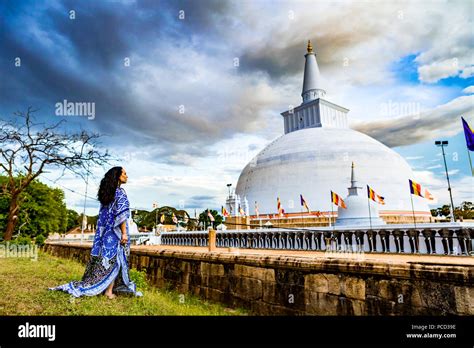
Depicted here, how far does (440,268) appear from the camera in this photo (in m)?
2.71

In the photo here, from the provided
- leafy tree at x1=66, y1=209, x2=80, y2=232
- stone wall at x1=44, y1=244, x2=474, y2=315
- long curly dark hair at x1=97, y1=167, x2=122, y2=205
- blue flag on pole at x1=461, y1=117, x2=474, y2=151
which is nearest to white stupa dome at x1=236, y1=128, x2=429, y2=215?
blue flag on pole at x1=461, y1=117, x2=474, y2=151

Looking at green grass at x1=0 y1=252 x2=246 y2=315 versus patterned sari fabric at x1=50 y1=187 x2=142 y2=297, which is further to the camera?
patterned sari fabric at x1=50 y1=187 x2=142 y2=297

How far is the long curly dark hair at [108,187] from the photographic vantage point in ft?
15.0

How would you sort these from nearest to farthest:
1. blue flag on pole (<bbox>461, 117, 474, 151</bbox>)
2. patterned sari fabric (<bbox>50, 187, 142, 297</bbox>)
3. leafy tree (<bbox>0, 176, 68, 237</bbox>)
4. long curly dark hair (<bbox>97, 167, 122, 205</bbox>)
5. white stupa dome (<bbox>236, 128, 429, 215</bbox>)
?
patterned sari fabric (<bbox>50, 187, 142, 297</bbox>) → long curly dark hair (<bbox>97, 167, 122, 205</bbox>) → blue flag on pole (<bbox>461, 117, 474, 151</bbox>) → leafy tree (<bbox>0, 176, 68, 237</bbox>) → white stupa dome (<bbox>236, 128, 429, 215</bbox>)

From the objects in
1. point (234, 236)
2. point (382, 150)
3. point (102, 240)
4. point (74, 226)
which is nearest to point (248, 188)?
point (382, 150)

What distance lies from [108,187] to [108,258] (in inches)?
42.3

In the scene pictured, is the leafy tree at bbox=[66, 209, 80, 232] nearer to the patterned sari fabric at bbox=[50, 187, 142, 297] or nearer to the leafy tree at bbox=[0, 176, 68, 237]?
the leafy tree at bbox=[0, 176, 68, 237]

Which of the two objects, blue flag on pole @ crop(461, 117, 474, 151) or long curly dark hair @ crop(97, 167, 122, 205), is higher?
blue flag on pole @ crop(461, 117, 474, 151)

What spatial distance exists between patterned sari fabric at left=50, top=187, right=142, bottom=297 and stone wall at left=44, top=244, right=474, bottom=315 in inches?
53.6

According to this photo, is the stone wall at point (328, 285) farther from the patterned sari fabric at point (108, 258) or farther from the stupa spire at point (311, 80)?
the stupa spire at point (311, 80)

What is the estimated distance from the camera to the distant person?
450 cm
